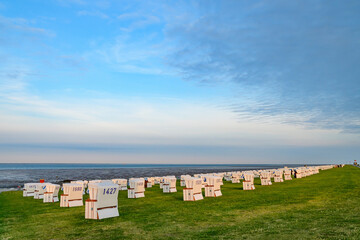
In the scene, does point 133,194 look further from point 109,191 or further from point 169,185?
point 109,191

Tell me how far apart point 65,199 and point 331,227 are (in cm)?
1588

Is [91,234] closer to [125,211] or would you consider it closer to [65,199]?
[125,211]

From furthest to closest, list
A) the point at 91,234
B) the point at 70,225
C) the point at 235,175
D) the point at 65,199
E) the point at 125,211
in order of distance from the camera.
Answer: the point at 235,175 → the point at 65,199 → the point at 125,211 → the point at 70,225 → the point at 91,234

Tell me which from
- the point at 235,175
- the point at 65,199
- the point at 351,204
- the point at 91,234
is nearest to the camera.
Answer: the point at 91,234

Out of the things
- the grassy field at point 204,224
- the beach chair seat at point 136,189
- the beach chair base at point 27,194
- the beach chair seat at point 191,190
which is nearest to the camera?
the grassy field at point 204,224

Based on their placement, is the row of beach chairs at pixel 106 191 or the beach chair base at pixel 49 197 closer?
the row of beach chairs at pixel 106 191

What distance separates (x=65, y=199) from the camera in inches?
718

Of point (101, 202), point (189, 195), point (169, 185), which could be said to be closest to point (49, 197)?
point (101, 202)

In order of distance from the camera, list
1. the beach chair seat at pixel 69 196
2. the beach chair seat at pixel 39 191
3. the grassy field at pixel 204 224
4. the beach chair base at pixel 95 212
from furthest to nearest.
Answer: the beach chair seat at pixel 39 191 → the beach chair seat at pixel 69 196 → the beach chair base at pixel 95 212 → the grassy field at pixel 204 224

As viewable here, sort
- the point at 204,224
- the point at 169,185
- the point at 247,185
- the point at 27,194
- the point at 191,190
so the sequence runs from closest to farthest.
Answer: the point at 204,224 → the point at 191,190 → the point at 27,194 → the point at 169,185 → the point at 247,185

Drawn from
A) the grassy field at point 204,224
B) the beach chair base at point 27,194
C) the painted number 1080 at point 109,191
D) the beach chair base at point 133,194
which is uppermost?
the painted number 1080 at point 109,191

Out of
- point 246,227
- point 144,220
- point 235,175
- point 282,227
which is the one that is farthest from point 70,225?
point 235,175

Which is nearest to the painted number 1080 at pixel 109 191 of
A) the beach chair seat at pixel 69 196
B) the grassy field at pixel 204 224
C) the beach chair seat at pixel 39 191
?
the grassy field at pixel 204 224

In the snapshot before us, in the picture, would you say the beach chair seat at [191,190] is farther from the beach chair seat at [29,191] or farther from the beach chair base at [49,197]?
the beach chair seat at [29,191]
